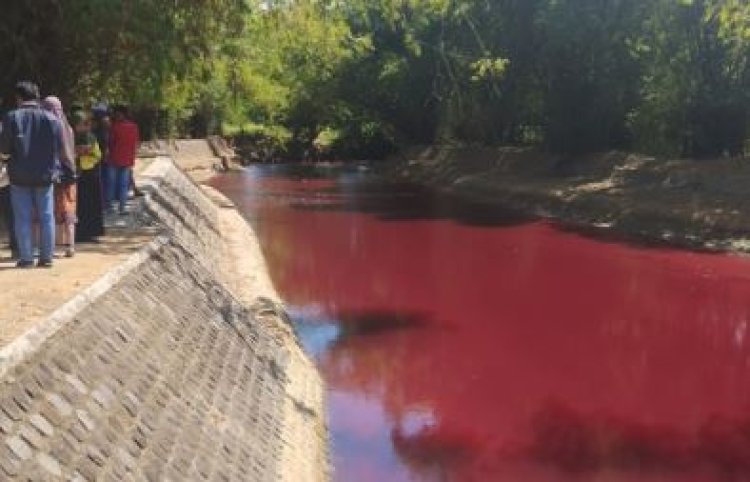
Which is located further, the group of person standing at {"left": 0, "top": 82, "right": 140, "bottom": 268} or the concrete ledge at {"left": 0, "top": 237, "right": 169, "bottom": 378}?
the group of person standing at {"left": 0, "top": 82, "right": 140, "bottom": 268}

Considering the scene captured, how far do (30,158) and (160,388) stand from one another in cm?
333

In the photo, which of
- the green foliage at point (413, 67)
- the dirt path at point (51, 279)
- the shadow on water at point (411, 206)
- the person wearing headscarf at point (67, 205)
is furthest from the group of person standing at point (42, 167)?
the shadow on water at point (411, 206)

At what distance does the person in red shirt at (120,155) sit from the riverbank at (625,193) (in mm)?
14530

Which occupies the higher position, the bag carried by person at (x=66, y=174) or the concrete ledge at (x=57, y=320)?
the bag carried by person at (x=66, y=174)

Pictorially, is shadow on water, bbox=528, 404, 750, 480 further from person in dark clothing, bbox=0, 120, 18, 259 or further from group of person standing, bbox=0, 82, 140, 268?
person in dark clothing, bbox=0, 120, 18, 259

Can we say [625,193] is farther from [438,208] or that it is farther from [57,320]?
[57,320]

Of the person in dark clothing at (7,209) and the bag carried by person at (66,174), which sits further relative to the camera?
the person in dark clothing at (7,209)

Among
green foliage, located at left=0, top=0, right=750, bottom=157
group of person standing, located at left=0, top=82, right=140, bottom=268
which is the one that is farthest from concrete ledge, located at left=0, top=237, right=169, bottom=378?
green foliage, located at left=0, top=0, right=750, bottom=157

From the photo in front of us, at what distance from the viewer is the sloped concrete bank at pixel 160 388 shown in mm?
6270

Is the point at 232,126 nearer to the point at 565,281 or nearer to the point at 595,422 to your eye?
the point at 565,281

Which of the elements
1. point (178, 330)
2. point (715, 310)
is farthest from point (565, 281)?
point (178, 330)

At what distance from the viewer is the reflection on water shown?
426 inches

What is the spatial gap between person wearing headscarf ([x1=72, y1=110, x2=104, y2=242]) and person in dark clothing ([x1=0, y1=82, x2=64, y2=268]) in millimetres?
2219

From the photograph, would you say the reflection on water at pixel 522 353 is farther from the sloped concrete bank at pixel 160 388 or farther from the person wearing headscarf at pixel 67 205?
the person wearing headscarf at pixel 67 205
